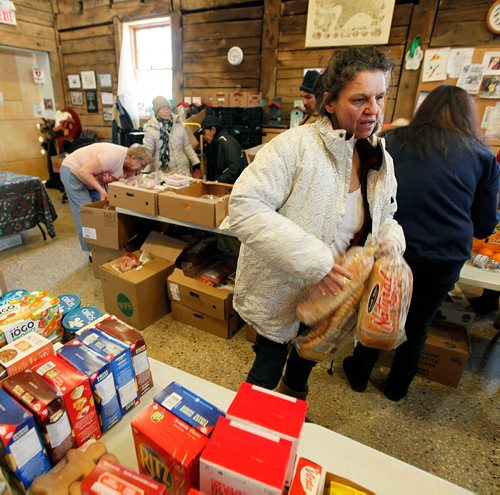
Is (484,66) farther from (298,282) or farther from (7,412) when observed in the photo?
(7,412)

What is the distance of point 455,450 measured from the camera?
1532mm

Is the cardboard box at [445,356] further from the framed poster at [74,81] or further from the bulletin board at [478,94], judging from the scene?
the framed poster at [74,81]

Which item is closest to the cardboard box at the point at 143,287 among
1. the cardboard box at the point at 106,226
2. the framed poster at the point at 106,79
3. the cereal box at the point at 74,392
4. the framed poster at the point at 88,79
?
the cardboard box at the point at 106,226

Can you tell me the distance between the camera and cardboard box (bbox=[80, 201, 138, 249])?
2432 millimetres

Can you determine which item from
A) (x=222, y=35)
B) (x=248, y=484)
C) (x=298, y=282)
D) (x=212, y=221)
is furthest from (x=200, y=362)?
(x=222, y=35)

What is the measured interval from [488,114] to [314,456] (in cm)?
359

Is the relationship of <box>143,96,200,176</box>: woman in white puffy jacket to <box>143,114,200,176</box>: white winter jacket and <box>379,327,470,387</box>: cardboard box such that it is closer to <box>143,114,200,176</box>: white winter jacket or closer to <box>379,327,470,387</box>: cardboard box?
<box>143,114,200,176</box>: white winter jacket

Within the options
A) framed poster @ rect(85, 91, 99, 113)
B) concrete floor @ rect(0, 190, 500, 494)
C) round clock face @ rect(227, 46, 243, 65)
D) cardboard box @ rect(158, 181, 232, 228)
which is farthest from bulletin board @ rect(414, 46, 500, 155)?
framed poster @ rect(85, 91, 99, 113)

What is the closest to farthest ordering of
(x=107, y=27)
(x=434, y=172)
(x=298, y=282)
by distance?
(x=298, y=282)
(x=434, y=172)
(x=107, y=27)

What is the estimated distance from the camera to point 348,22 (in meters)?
3.40

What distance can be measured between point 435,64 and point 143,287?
133 inches

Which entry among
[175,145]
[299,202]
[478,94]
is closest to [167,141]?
[175,145]

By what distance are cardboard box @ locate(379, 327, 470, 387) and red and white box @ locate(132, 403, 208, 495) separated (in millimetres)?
1671

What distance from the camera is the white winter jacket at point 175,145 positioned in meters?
3.47
